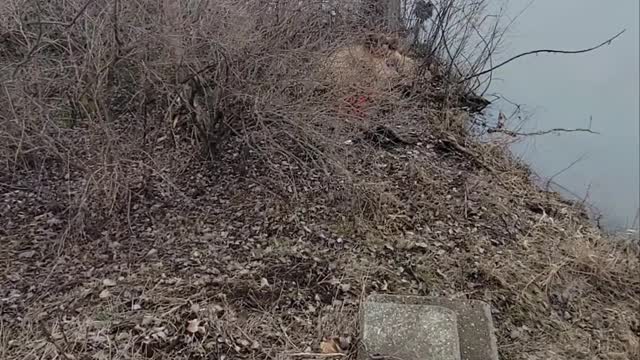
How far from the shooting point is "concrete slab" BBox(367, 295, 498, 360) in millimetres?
2160

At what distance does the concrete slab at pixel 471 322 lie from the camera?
2160 millimetres

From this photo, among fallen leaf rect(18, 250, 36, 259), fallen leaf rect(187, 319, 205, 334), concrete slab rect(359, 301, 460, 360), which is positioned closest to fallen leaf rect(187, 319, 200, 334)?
fallen leaf rect(187, 319, 205, 334)

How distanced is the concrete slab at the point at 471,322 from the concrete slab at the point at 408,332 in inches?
2.8

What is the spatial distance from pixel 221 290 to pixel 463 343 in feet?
Answer: 3.24

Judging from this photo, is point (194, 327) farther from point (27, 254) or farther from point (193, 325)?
point (27, 254)

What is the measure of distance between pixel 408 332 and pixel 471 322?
1.06 feet

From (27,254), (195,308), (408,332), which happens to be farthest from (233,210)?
(408,332)

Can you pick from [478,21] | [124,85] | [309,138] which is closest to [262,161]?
[309,138]

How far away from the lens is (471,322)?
2.31m

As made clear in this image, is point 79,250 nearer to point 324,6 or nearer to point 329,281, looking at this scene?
point 329,281

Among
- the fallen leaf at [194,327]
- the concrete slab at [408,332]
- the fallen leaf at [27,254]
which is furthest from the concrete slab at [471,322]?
the fallen leaf at [27,254]

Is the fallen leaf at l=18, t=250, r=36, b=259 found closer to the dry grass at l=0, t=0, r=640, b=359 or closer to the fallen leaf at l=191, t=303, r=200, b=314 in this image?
the dry grass at l=0, t=0, r=640, b=359

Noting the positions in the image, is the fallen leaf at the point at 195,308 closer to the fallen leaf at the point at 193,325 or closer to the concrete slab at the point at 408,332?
the fallen leaf at the point at 193,325

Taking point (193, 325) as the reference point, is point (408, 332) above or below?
above
